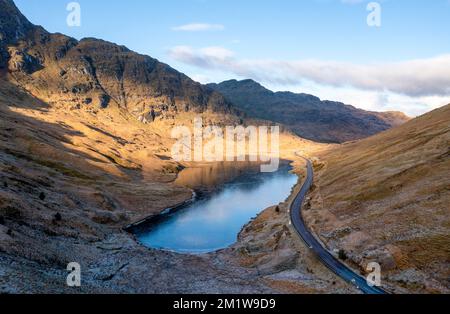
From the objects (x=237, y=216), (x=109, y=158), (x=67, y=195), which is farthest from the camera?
(x=109, y=158)

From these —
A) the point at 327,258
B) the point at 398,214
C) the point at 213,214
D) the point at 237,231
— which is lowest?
the point at 237,231

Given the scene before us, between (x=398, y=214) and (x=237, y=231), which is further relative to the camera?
(x=237, y=231)

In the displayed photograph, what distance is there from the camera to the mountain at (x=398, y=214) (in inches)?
2191

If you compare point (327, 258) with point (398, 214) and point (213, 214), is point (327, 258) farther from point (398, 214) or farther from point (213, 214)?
point (213, 214)

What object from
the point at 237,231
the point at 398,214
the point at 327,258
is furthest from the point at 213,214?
the point at 398,214

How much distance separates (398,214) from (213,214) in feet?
188

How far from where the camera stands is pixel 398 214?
245 ft

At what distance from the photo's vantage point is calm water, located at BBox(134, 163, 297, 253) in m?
90.9

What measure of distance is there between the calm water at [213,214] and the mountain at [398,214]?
22380 millimetres

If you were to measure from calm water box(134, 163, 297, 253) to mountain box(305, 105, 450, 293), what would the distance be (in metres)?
22.4

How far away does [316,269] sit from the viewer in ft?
202

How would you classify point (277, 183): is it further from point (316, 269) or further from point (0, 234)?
point (0, 234)
